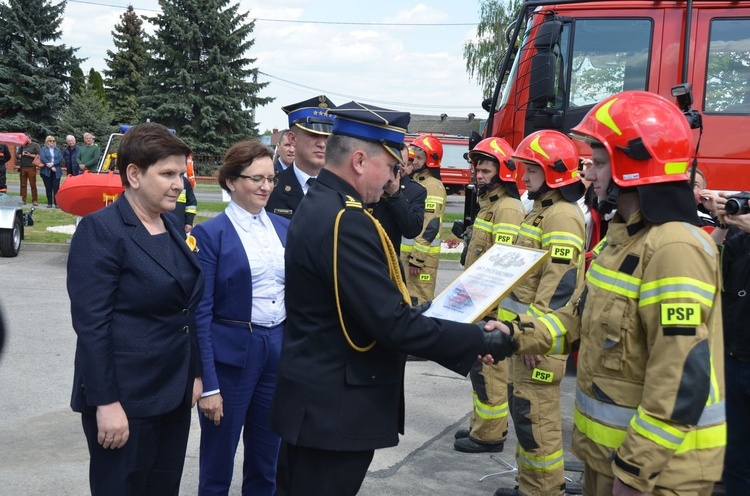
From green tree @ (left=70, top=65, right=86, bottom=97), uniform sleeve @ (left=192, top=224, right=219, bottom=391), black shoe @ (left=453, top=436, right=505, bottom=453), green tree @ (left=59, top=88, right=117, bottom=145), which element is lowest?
black shoe @ (left=453, top=436, right=505, bottom=453)

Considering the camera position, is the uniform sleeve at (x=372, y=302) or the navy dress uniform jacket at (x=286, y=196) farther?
the navy dress uniform jacket at (x=286, y=196)

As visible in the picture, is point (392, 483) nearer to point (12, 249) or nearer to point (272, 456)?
point (272, 456)

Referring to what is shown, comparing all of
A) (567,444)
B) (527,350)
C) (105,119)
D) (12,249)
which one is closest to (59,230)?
(12,249)

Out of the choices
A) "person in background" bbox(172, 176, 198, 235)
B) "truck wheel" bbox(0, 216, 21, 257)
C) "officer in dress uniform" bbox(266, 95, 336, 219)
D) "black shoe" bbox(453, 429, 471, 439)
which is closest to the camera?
"officer in dress uniform" bbox(266, 95, 336, 219)

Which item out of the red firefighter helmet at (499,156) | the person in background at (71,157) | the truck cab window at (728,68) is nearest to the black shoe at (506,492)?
the red firefighter helmet at (499,156)

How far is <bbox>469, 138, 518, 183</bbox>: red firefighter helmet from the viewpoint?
5.99m

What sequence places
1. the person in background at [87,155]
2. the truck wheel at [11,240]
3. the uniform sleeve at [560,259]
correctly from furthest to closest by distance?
the person in background at [87,155] → the truck wheel at [11,240] → the uniform sleeve at [560,259]

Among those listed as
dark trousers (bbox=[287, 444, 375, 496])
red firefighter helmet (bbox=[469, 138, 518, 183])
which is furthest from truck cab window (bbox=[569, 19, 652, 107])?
dark trousers (bbox=[287, 444, 375, 496])

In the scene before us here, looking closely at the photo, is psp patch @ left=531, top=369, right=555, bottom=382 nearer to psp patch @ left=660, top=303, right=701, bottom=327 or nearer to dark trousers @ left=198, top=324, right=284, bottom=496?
dark trousers @ left=198, top=324, right=284, bottom=496

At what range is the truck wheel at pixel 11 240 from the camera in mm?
13270

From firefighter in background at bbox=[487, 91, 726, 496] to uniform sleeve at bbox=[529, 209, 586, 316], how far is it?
1553 mm

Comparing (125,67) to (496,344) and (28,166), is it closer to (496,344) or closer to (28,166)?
(28,166)

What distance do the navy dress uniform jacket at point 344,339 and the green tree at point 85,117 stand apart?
42121mm

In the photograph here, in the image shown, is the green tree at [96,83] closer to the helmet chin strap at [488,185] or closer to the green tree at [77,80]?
the green tree at [77,80]
